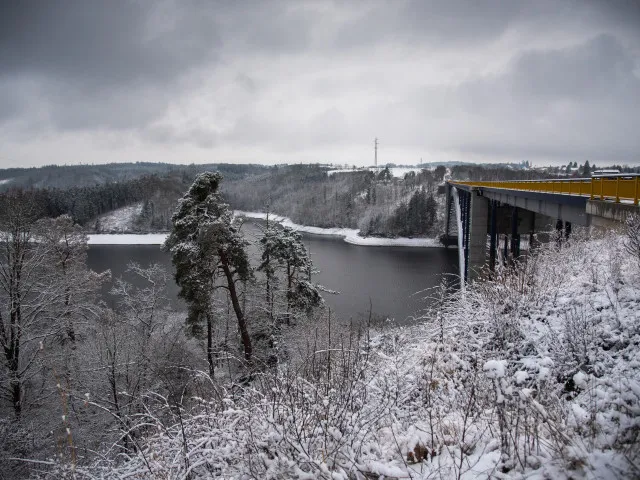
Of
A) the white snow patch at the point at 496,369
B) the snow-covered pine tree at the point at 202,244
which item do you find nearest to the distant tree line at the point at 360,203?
the snow-covered pine tree at the point at 202,244

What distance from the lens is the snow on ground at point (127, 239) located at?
73.2 metres

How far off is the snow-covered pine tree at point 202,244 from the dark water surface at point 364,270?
3830 millimetres

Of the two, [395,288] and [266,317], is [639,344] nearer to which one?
[266,317]

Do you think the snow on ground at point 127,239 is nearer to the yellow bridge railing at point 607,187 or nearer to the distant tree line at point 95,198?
the distant tree line at point 95,198

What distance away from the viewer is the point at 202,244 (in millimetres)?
13523

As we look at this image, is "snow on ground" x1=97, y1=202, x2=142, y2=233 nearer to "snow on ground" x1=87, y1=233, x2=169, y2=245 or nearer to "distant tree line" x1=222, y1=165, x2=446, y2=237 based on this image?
"snow on ground" x1=87, y1=233, x2=169, y2=245

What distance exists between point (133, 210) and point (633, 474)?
110735mm

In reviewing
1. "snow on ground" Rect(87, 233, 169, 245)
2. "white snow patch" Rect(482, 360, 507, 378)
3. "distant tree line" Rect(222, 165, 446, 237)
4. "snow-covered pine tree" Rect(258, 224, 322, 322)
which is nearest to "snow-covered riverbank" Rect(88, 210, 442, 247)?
"snow on ground" Rect(87, 233, 169, 245)

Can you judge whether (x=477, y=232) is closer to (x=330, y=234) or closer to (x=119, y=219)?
(x=330, y=234)

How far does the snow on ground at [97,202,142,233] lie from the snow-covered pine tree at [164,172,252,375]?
3164 inches

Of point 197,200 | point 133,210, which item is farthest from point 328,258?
point 133,210

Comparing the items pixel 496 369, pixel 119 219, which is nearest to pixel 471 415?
pixel 496 369

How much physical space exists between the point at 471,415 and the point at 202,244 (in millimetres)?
11635

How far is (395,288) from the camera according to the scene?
34656 millimetres
